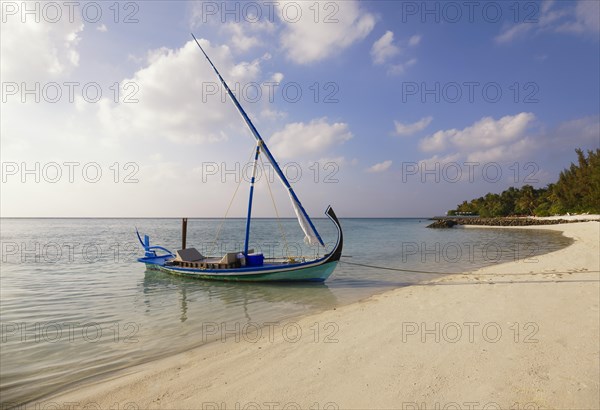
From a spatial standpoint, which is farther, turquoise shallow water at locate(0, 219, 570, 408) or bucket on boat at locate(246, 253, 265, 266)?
bucket on boat at locate(246, 253, 265, 266)

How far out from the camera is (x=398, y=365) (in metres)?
6.32

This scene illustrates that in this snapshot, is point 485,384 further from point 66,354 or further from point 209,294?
point 209,294

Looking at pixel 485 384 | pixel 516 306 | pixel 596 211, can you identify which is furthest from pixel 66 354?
pixel 596 211

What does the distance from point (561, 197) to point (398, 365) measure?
108 m

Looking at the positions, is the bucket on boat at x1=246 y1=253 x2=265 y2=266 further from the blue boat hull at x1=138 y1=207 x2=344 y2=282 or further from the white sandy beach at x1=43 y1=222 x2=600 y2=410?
the white sandy beach at x1=43 y1=222 x2=600 y2=410

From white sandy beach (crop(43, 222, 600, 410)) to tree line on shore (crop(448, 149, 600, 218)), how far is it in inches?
3249

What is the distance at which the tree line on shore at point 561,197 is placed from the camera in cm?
7325

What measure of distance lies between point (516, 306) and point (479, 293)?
91.4 inches

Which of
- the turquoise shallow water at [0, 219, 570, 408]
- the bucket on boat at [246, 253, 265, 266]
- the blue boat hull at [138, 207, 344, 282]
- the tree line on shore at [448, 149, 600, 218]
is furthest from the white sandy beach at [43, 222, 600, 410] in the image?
the tree line on shore at [448, 149, 600, 218]

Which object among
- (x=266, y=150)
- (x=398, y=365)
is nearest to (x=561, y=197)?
(x=266, y=150)

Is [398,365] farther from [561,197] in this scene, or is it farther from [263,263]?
[561,197]

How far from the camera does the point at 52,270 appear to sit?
2394cm

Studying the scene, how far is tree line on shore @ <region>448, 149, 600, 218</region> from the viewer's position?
7325cm

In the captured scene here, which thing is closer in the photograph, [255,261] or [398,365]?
[398,365]
